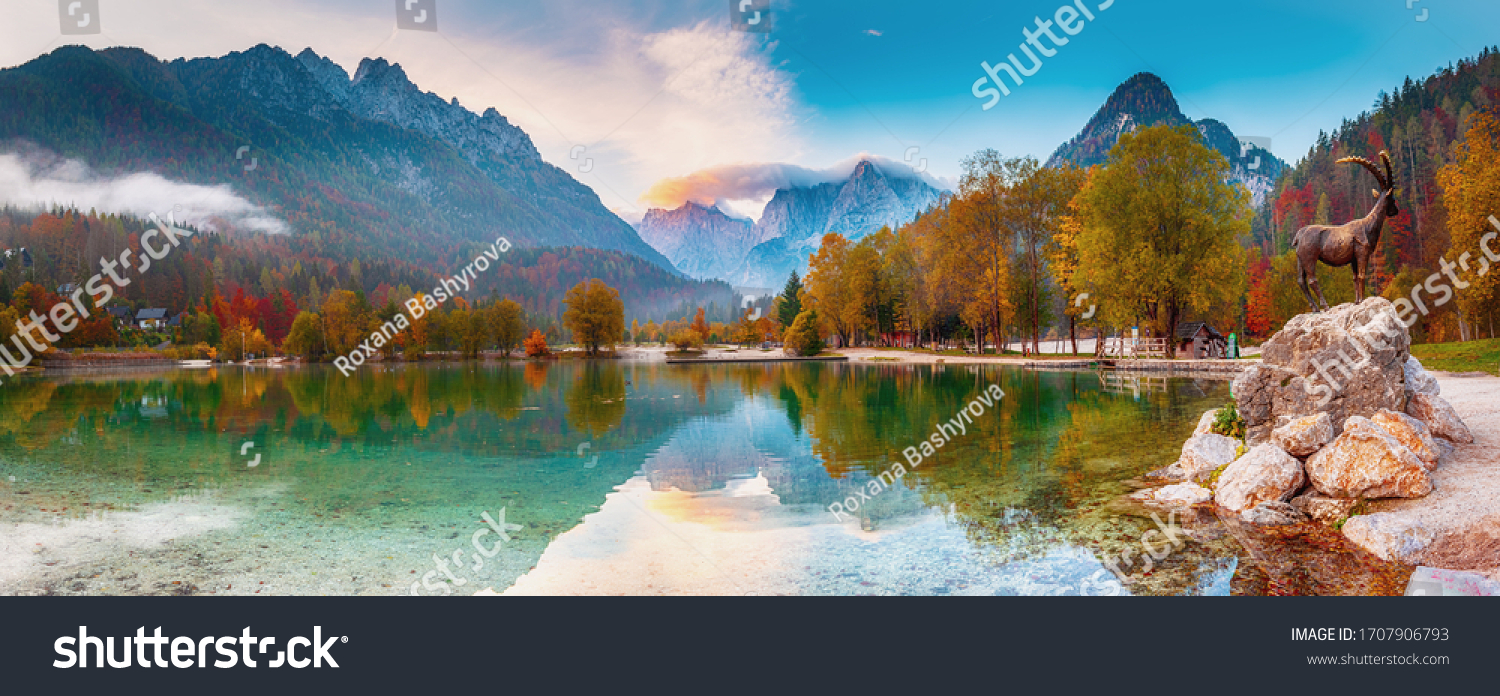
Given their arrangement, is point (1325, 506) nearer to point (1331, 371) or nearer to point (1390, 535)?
point (1390, 535)

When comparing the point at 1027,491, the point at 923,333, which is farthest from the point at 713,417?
the point at 923,333

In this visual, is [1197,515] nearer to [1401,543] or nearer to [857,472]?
[1401,543]

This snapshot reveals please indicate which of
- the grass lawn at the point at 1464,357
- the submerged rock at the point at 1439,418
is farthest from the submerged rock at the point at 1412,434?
the grass lawn at the point at 1464,357

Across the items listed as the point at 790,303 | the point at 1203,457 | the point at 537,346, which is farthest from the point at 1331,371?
the point at 537,346

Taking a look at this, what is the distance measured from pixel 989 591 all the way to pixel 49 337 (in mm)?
121103

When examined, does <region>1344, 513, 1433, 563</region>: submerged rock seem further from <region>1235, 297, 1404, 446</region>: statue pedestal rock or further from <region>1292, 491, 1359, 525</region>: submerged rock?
<region>1235, 297, 1404, 446</region>: statue pedestal rock

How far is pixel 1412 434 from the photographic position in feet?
29.1

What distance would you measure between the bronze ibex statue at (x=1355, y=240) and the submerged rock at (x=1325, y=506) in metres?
5.78

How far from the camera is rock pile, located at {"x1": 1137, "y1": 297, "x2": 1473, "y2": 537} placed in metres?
8.09

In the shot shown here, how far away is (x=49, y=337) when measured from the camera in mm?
84438

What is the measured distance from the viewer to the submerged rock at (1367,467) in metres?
7.88

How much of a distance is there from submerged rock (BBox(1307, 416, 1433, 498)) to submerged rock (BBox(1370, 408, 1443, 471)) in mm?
139

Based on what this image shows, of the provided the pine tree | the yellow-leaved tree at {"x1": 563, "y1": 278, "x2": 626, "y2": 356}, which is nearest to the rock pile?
the pine tree
